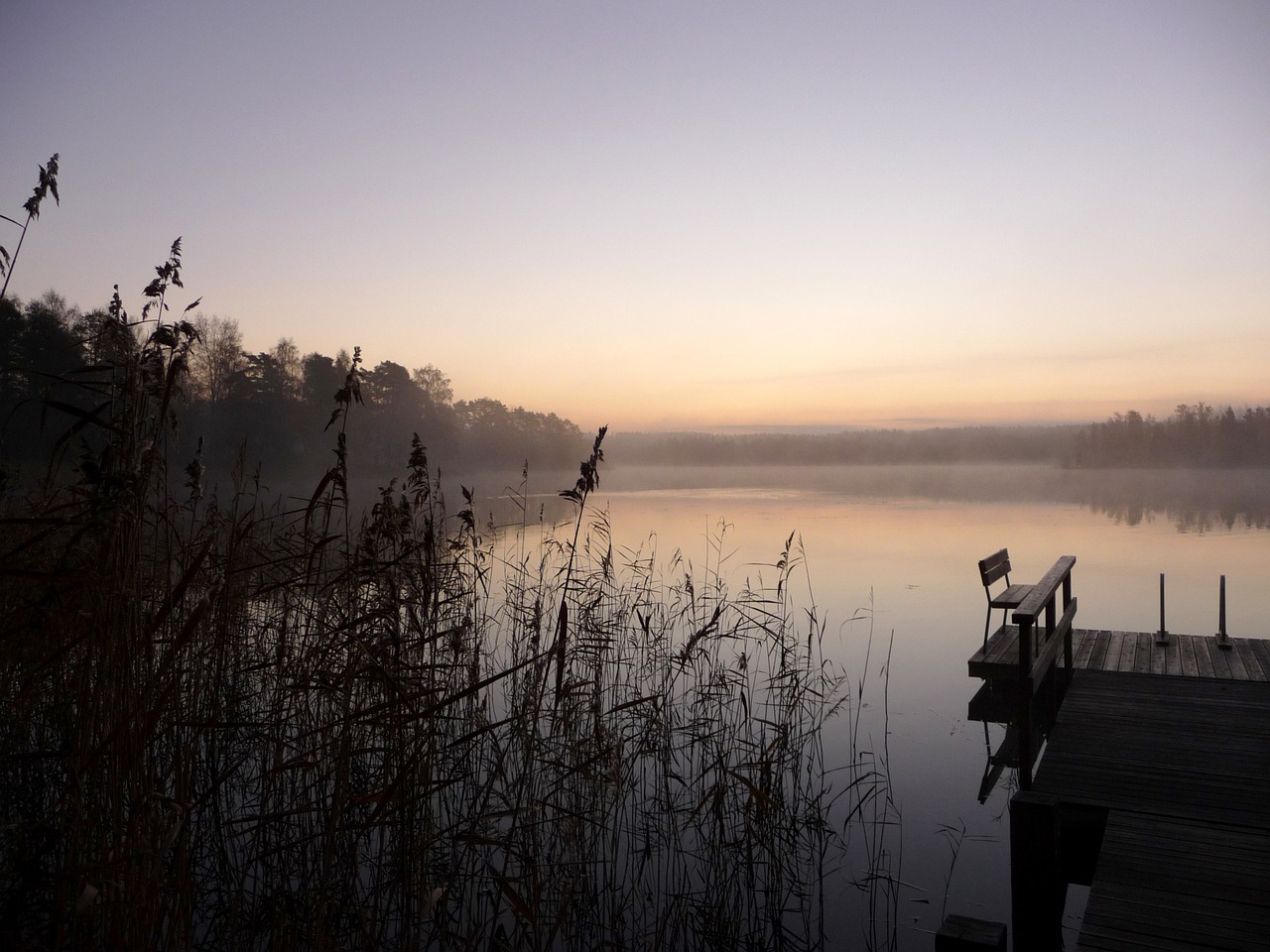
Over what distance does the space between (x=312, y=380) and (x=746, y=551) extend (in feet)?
109

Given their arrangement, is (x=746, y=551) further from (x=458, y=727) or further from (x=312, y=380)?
(x=312, y=380)

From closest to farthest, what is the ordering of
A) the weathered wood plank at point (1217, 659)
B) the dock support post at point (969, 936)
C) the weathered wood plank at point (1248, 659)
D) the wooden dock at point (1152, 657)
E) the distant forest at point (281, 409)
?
the dock support post at point (969, 936) → the weathered wood plank at point (1248, 659) → the weathered wood plank at point (1217, 659) → the wooden dock at point (1152, 657) → the distant forest at point (281, 409)

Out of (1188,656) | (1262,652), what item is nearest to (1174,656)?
(1188,656)

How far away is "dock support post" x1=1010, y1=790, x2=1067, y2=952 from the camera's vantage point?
3.71 metres

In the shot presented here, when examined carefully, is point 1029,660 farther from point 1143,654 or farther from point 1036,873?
point 1143,654

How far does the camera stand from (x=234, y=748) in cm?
542

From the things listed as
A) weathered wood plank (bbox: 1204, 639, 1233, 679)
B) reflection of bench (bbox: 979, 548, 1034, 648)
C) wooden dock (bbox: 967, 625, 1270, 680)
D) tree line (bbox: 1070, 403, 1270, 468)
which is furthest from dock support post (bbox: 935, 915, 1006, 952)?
tree line (bbox: 1070, 403, 1270, 468)

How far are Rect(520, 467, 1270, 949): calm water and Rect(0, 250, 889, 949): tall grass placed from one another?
0.41 meters

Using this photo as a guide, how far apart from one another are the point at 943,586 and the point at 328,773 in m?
13.6

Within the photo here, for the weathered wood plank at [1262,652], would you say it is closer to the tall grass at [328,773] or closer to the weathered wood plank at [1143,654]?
the weathered wood plank at [1143,654]

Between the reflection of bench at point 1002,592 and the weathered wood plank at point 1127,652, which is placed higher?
the reflection of bench at point 1002,592

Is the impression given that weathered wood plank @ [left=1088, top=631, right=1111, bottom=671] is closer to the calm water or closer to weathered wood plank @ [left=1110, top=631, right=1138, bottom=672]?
weathered wood plank @ [left=1110, top=631, right=1138, bottom=672]

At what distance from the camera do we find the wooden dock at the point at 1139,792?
3234mm

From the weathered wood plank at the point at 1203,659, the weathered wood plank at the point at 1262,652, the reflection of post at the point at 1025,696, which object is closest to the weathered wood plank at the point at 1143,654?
the weathered wood plank at the point at 1203,659
